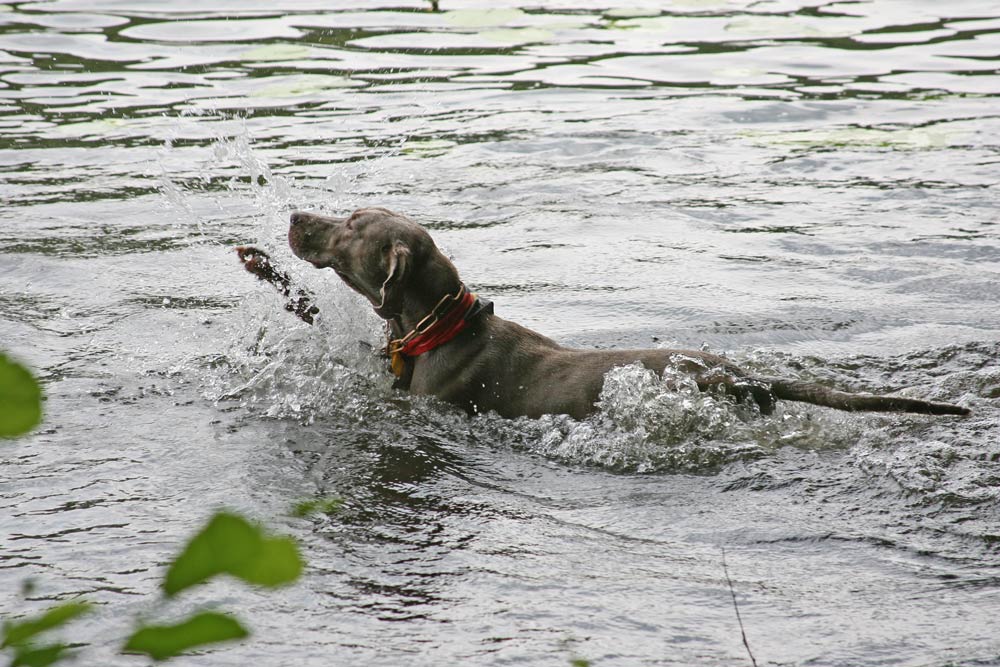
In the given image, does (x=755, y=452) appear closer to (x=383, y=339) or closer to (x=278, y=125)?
(x=383, y=339)

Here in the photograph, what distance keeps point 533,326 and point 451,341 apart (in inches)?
61.8

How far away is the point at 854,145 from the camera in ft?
39.8

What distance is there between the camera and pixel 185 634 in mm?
854

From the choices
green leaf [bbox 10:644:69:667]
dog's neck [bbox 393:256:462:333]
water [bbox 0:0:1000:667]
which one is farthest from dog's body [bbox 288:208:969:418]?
green leaf [bbox 10:644:69:667]

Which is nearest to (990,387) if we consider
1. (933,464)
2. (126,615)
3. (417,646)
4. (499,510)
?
(933,464)

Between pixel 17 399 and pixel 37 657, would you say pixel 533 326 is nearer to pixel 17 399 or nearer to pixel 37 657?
pixel 37 657

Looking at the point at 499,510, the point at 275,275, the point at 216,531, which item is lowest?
the point at 499,510

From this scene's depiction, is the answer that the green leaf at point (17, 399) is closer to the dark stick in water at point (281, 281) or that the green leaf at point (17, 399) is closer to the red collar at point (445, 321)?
the red collar at point (445, 321)

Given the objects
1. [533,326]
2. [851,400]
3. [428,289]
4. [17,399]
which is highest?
[17,399]

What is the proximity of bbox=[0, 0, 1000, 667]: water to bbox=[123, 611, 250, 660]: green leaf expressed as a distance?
2.55 metres

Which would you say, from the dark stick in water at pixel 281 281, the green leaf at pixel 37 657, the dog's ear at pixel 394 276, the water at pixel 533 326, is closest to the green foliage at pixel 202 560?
the green leaf at pixel 37 657

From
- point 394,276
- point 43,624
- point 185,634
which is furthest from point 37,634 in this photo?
point 394,276

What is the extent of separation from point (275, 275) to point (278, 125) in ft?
22.6

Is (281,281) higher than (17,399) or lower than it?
A: lower
